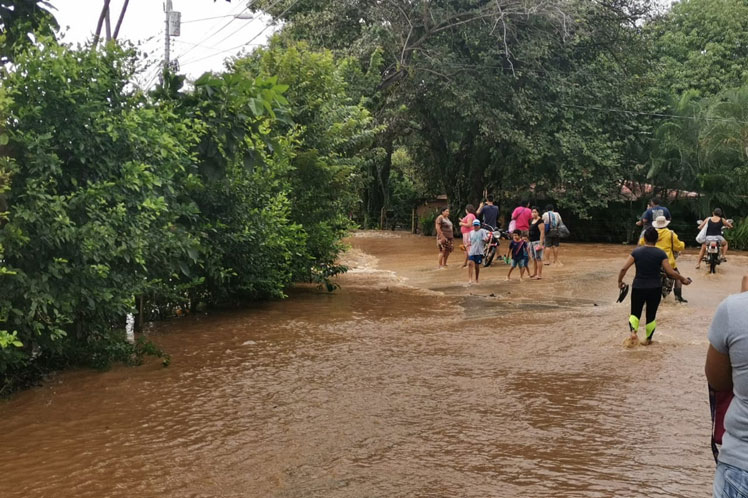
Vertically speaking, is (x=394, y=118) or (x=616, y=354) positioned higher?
(x=394, y=118)

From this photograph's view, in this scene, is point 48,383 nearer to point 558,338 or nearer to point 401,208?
point 558,338

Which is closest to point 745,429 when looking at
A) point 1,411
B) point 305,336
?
point 1,411

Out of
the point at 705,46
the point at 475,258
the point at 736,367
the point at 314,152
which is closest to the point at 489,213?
the point at 475,258

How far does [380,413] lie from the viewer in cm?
723

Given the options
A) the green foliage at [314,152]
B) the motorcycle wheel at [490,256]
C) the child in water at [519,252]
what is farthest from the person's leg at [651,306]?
the motorcycle wheel at [490,256]

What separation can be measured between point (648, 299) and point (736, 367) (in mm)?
7200

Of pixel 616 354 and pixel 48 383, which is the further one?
pixel 616 354

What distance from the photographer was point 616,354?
9.74 metres

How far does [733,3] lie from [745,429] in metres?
42.0

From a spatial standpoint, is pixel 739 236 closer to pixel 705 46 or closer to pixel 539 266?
pixel 705 46

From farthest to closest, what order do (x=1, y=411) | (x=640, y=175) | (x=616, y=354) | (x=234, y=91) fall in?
(x=640, y=175), (x=616, y=354), (x=234, y=91), (x=1, y=411)

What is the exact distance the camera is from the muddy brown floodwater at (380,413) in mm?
5559

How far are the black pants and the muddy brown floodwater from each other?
481 mm

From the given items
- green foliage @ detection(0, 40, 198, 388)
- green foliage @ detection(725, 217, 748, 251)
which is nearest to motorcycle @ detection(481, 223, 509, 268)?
green foliage @ detection(725, 217, 748, 251)
